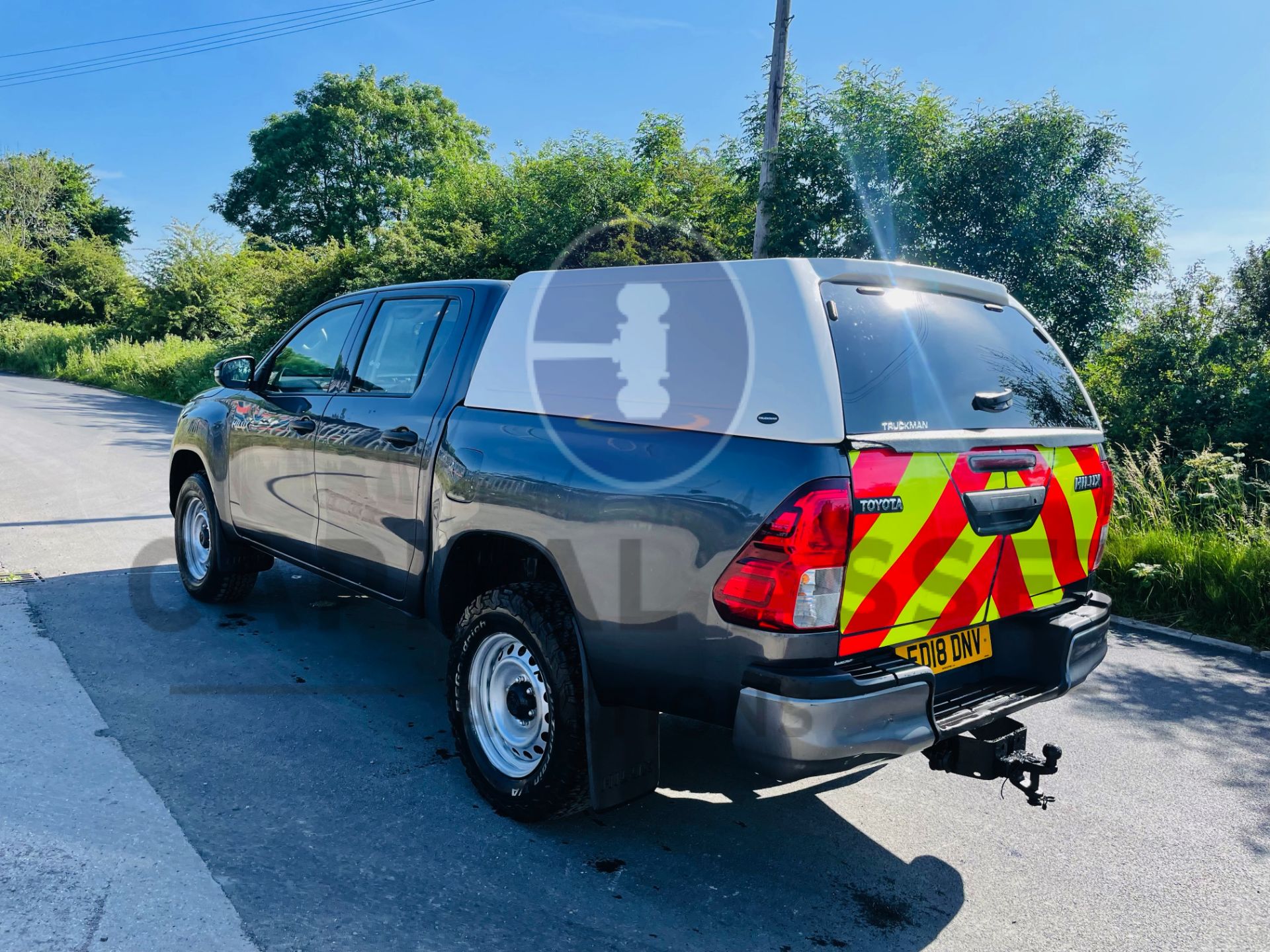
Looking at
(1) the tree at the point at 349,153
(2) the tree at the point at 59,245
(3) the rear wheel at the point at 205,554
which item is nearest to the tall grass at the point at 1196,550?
(3) the rear wheel at the point at 205,554

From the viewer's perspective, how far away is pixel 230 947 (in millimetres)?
2537

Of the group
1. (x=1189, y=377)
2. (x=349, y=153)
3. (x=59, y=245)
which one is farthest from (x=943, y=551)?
(x=59, y=245)

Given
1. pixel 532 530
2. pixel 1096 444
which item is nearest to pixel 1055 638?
pixel 1096 444

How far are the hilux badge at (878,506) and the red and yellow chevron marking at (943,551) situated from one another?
10 mm

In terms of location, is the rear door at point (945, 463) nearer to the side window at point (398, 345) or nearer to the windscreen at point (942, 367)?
the windscreen at point (942, 367)

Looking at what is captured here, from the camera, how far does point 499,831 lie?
3.29 m

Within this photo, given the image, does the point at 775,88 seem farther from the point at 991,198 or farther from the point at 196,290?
the point at 196,290

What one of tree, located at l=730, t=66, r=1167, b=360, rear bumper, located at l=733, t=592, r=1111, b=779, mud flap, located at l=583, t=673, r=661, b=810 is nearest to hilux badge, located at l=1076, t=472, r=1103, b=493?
rear bumper, located at l=733, t=592, r=1111, b=779

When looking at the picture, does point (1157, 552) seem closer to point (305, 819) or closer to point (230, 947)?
point (305, 819)

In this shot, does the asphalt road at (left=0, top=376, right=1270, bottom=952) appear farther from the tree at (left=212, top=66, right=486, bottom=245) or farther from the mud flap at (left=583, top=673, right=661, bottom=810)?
→ the tree at (left=212, top=66, right=486, bottom=245)

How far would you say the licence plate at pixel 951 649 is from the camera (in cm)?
287

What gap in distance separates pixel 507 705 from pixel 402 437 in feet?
4.18

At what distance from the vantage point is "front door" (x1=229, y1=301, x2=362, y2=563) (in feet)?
15.6

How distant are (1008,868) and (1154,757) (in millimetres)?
1481
